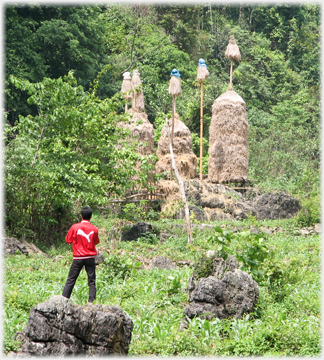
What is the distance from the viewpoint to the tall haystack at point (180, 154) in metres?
20.5

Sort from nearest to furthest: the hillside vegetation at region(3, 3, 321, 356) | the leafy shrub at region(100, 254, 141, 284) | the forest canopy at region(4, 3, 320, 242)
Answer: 1. the hillside vegetation at region(3, 3, 321, 356)
2. the leafy shrub at region(100, 254, 141, 284)
3. the forest canopy at region(4, 3, 320, 242)

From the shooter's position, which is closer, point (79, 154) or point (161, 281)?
point (161, 281)

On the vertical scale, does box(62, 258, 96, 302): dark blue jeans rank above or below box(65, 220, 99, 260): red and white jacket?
below

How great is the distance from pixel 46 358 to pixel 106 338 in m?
0.59

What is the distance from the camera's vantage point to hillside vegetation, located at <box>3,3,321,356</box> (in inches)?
260

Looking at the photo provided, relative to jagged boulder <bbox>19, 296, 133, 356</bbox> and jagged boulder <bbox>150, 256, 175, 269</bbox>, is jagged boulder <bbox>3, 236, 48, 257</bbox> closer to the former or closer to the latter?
jagged boulder <bbox>150, 256, 175, 269</bbox>

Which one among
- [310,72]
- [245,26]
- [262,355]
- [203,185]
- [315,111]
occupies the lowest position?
[262,355]

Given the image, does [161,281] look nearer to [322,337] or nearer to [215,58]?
[322,337]

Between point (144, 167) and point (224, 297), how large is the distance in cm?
780

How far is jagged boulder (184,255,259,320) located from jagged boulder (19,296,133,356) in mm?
1896

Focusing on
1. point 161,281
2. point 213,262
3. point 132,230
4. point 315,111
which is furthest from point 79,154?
point 315,111

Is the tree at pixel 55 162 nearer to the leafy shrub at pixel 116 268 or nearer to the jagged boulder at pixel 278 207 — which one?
the leafy shrub at pixel 116 268

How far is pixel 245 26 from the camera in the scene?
1558 inches

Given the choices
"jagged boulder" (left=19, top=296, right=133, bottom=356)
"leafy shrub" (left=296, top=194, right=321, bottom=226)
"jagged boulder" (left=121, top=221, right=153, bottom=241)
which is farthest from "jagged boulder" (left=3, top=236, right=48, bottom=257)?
"leafy shrub" (left=296, top=194, right=321, bottom=226)
